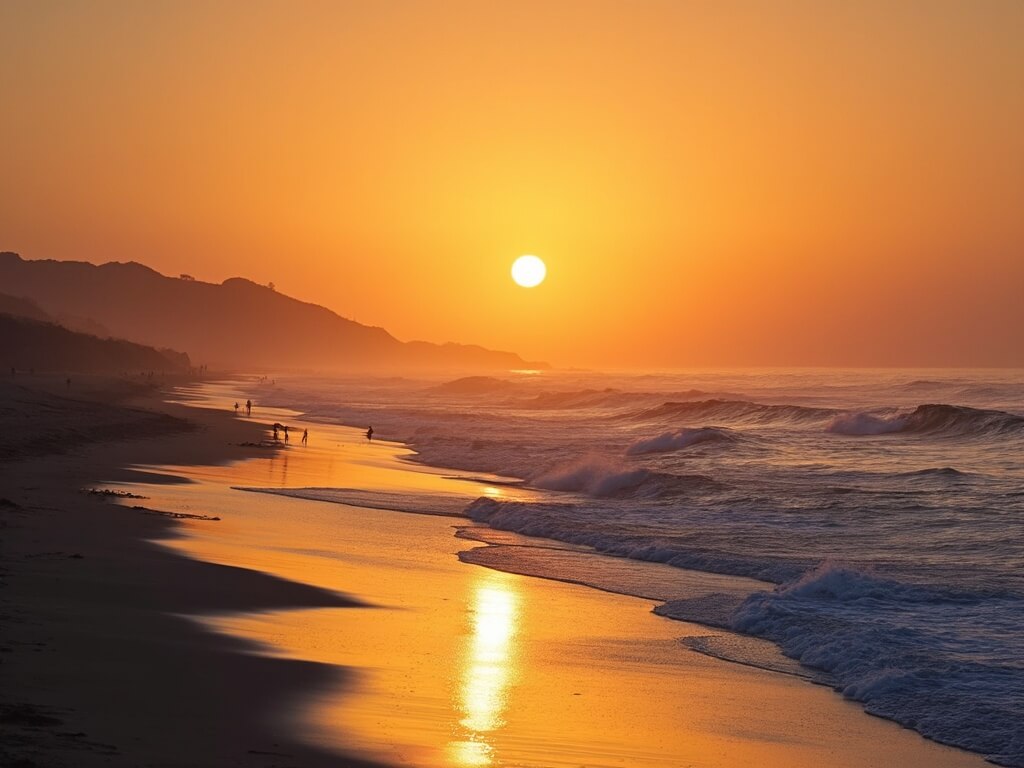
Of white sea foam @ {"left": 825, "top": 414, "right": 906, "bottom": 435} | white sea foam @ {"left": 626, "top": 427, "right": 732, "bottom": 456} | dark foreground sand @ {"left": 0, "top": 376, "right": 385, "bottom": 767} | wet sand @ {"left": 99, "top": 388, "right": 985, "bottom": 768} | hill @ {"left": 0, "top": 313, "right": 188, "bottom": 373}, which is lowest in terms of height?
wet sand @ {"left": 99, "top": 388, "right": 985, "bottom": 768}

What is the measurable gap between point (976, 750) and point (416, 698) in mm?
4538

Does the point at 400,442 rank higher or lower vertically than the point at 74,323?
lower

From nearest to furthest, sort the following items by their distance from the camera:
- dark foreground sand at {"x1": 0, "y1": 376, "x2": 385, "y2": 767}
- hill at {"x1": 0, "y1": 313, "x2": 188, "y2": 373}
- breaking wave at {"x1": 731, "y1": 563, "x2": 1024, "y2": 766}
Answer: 1. dark foreground sand at {"x1": 0, "y1": 376, "x2": 385, "y2": 767}
2. breaking wave at {"x1": 731, "y1": 563, "x2": 1024, "y2": 766}
3. hill at {"x1": 0, "y1": 313, "x2": 188, "y2": 373}

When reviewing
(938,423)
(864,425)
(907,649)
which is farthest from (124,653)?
(864,425)

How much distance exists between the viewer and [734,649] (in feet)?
38.2

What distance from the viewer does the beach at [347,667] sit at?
7332 mm

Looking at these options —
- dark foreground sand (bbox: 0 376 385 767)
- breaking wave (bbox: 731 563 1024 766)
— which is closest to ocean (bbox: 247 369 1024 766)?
breaking wave (bbox: 731 563 1024 766)

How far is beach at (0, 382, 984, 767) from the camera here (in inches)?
289

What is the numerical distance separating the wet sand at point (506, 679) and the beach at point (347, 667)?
3 centimetres

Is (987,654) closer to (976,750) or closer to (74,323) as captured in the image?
(976,750)

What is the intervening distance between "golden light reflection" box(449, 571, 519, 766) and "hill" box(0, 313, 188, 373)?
87039 mm

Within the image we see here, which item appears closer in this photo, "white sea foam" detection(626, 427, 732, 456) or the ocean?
the ocean

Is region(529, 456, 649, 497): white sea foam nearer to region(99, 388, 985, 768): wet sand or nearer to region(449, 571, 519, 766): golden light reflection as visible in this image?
region(99, 388, 985, 768): wet sand

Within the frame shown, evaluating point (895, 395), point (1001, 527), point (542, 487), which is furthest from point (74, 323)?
point (1001, 527)
